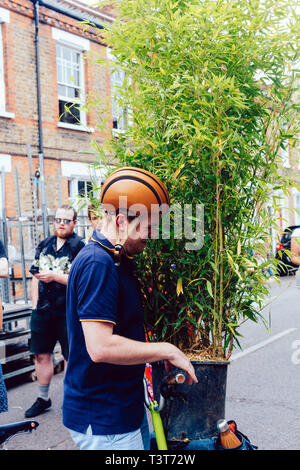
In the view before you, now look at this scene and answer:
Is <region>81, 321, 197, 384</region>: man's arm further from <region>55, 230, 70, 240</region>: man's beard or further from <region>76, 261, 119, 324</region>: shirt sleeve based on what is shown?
<region>55, 230, 70, 240</region>: man's beard

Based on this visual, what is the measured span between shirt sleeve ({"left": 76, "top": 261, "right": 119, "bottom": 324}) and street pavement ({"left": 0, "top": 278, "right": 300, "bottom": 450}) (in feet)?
4.59

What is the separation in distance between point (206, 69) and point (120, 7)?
0.52 m

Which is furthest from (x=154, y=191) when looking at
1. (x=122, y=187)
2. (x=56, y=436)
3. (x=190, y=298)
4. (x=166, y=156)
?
(x=56, y=436)

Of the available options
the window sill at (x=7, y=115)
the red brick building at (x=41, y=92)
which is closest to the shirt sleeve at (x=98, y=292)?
the red brick building at (x=41, y=92)

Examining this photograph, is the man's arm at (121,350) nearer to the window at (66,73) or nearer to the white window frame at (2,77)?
the white window frame at (2,77)

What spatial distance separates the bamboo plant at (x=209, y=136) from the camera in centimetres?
179

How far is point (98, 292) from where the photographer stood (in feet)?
5.24

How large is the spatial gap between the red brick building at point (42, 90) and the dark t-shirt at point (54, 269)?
6209 mm

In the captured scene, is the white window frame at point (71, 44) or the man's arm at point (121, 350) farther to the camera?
the white window frame at point (71, 44)

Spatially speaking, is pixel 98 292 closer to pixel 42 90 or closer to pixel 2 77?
pixel 2 77

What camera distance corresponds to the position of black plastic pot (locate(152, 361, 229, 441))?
1728 mm

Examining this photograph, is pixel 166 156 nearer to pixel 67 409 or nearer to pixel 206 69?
pixel 206 69

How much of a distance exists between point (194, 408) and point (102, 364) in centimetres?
36
